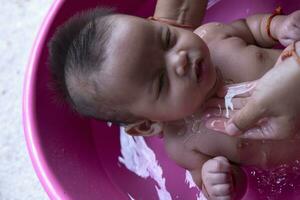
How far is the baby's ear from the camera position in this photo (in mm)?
917

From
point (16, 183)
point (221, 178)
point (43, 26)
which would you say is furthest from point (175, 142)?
point (16, 183)

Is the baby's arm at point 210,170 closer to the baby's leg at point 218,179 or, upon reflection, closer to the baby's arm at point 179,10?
the baby's leg at point 218,179

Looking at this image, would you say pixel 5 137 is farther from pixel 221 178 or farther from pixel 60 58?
pixel 221 178

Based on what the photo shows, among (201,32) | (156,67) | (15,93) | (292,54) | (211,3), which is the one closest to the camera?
(292,54)

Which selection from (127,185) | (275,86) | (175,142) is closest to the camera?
(275,86)

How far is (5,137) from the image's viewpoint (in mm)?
1387

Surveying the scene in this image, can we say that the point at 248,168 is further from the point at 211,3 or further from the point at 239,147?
the point at 211,3

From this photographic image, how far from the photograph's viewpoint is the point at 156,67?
0.81 metres

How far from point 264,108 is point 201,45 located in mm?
175

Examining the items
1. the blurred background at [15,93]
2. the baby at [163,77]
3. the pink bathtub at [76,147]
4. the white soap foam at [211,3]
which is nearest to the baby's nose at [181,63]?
the baby at [163,77]

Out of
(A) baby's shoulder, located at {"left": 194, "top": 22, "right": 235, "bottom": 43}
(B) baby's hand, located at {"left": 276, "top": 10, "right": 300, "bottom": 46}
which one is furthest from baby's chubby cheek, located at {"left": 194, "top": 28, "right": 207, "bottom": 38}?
(B) baby's hand, located at {"left": 276, "top": 10, "right": 300, "bottom": 46}

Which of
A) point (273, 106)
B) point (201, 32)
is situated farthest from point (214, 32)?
point (273, 106)

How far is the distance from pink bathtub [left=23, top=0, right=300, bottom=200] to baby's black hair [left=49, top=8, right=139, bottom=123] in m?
0.13

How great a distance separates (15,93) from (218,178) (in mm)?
764
